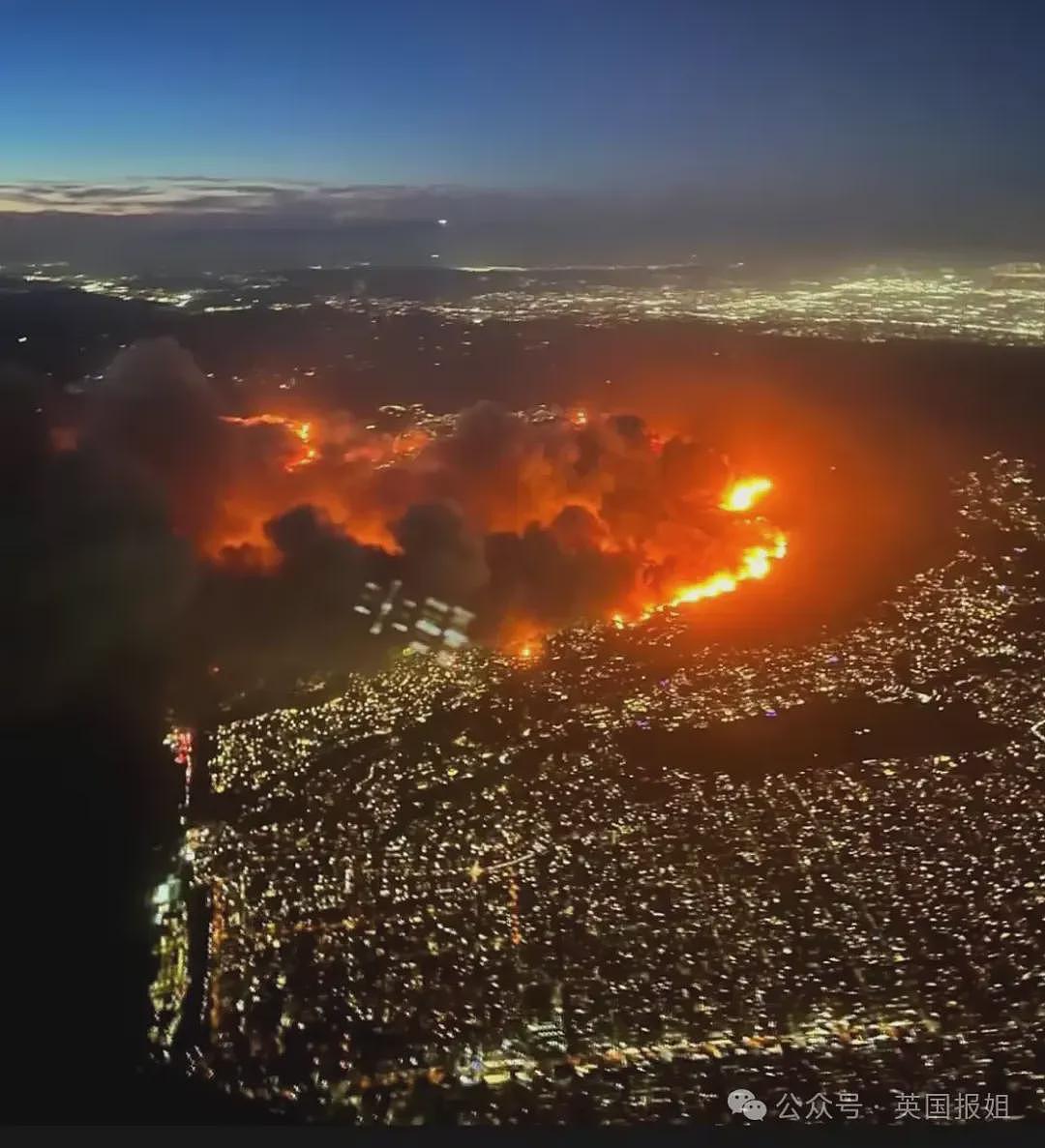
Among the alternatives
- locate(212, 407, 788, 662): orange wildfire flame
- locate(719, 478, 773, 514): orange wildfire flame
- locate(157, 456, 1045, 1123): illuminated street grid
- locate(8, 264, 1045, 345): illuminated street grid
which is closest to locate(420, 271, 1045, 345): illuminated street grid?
locate(8, 264, 1045, 345): illuminated street grid

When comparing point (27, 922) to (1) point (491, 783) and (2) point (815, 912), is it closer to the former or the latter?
(1) point (491, 783)

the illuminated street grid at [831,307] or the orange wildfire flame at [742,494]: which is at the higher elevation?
the illuminated street grid at [831,307]

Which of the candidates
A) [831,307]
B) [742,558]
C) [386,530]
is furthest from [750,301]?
[386,530]

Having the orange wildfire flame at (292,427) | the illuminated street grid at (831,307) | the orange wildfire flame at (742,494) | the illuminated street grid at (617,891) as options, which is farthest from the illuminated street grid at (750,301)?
the illuminated street grid at (617,891)

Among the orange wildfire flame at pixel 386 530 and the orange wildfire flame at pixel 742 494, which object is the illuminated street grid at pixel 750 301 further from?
the orange wildfire flame at pixel 742 494

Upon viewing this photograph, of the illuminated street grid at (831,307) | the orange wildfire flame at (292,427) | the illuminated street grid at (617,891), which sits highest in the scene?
the illuminated street grid at (831,307)

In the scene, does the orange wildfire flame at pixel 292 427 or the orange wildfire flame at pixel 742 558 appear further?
the orange wildfire flame at pixel 742 558

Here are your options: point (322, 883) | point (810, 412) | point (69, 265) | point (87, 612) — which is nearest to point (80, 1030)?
point (322, 883)

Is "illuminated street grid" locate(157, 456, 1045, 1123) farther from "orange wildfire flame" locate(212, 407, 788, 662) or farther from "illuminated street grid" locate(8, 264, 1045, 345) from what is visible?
"illuminated street grid" locate(8, 264, 1045, 345)
